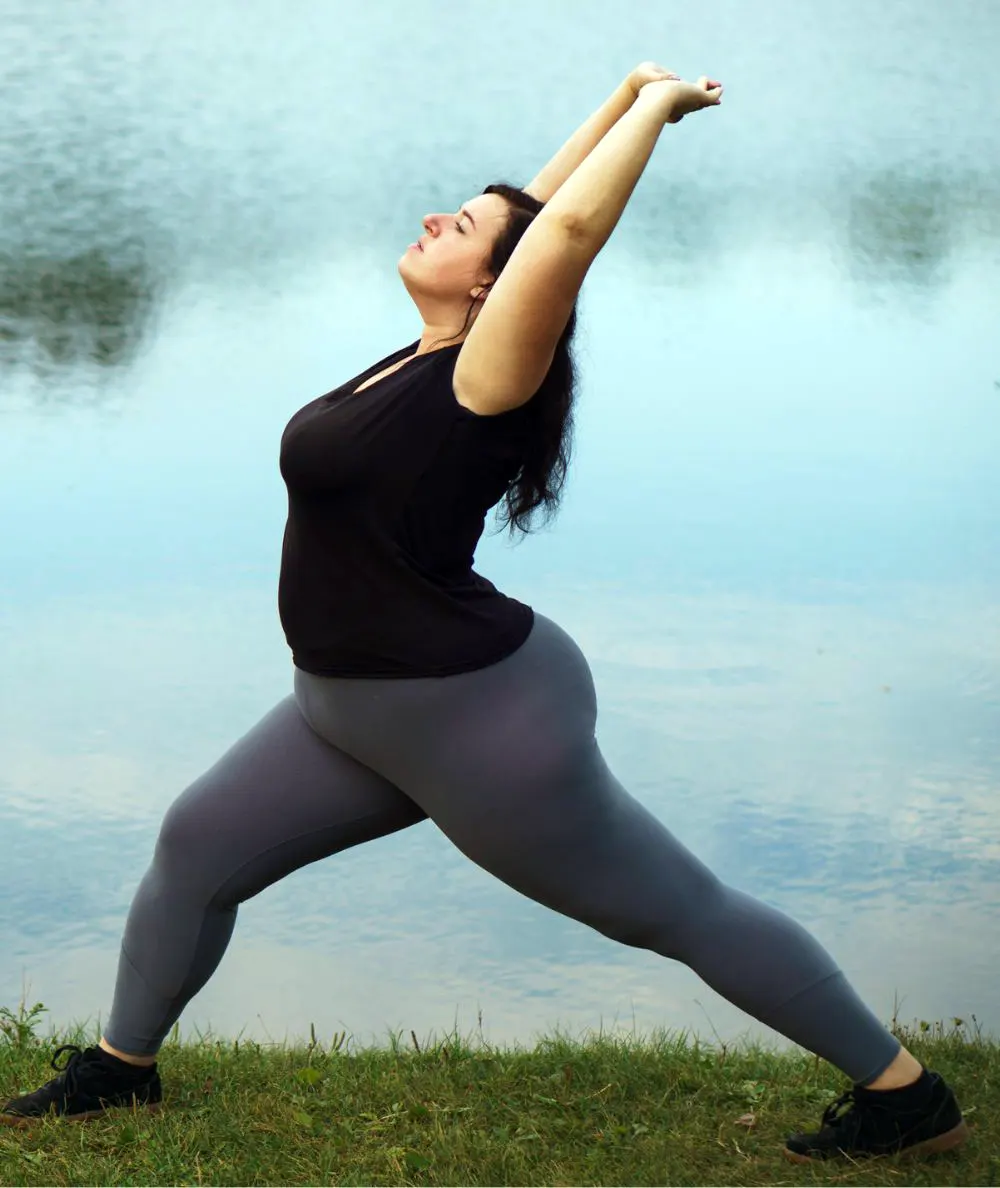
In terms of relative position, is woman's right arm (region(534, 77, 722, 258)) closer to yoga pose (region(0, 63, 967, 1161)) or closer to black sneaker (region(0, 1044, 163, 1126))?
yoga pose (region(0, 63, 967, 1161))

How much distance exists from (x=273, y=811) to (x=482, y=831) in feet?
1.40

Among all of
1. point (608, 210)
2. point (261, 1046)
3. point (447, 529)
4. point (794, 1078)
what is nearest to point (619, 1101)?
point (794, 1078)

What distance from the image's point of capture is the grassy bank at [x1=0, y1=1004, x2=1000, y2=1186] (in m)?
2.90

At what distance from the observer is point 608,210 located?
2.35m

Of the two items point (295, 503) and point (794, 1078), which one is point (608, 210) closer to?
point (295, 503)

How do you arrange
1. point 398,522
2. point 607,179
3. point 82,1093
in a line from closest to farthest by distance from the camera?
point 607,179 < point 398,522 < point 82,1093

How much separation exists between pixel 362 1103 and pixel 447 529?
4.43 ft

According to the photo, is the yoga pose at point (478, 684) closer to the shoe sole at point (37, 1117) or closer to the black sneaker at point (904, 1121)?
the black sneaker at point (904, 1121)

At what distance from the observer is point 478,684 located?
2594 millimetres

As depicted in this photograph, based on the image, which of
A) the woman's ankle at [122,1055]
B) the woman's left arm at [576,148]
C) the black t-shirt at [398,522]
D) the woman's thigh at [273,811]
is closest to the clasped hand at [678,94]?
the woman's left arm at [576,148]

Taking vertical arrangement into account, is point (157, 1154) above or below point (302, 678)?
below

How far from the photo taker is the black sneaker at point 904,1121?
9.30 feet

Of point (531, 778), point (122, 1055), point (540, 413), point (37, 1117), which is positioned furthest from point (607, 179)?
point (37, 1117)

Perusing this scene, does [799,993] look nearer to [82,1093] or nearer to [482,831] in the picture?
[482,831]
